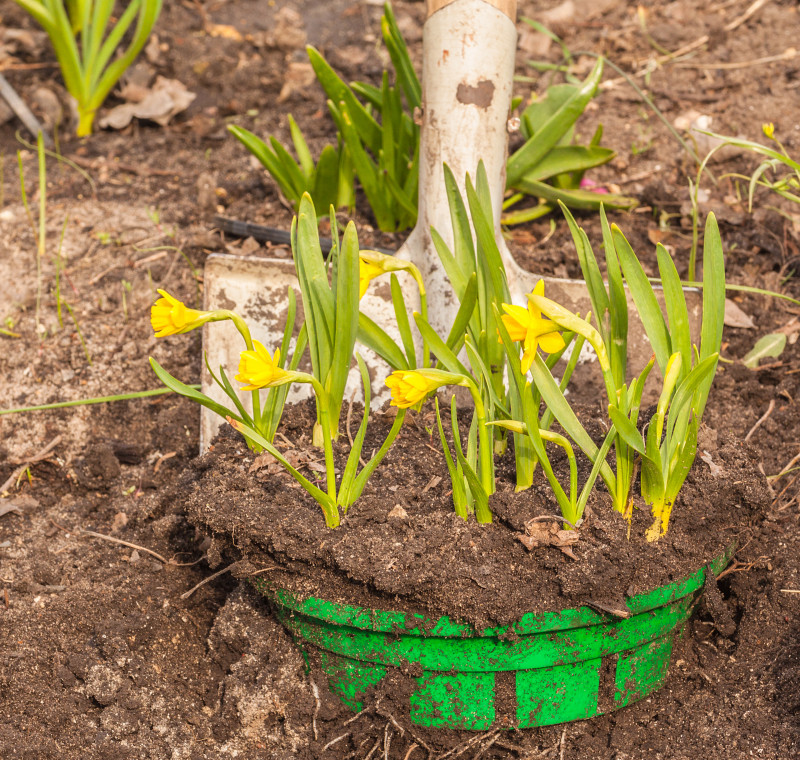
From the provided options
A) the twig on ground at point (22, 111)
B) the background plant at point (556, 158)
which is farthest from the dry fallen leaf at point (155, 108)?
the background plant at point (556, 158)

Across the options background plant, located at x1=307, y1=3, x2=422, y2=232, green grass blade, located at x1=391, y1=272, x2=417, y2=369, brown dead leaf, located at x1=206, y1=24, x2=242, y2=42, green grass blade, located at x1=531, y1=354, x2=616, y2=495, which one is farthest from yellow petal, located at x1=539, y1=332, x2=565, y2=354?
brown dead leaf, located at x1=206, y1=24, x2=242, y2=42

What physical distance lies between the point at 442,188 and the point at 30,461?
3.76 ft

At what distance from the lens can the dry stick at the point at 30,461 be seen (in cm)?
184

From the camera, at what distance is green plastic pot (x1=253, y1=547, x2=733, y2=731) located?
117 cm

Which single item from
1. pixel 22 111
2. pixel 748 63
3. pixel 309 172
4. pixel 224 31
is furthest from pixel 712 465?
pixel 224 31

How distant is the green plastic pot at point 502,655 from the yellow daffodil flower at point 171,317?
1.43ft

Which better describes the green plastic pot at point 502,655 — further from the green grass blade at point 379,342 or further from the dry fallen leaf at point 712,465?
the green grass blade at point 379,342

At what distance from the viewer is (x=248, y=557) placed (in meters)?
1.26

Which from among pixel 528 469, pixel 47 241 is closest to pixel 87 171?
pixel 47 241

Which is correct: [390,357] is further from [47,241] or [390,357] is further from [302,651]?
[47,241]

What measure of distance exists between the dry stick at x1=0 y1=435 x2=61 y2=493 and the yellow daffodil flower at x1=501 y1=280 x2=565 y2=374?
1.31 m

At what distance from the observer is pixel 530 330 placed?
1.03m

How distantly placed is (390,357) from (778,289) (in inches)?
47.3

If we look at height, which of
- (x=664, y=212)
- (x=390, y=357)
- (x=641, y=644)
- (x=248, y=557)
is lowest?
(x=641, y=644)
